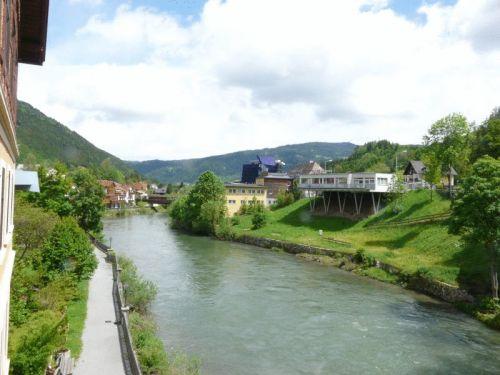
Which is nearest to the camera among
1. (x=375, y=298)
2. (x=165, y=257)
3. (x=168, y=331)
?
(x=168, y=331)

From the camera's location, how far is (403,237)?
4653 centimetres

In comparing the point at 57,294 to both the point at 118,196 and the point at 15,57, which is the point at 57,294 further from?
the point at 118,196

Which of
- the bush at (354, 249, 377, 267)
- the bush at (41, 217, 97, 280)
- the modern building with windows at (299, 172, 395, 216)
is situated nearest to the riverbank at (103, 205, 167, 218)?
the modern building with windows at (299, 172, 395, 216)

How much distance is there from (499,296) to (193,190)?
5350 centimetres

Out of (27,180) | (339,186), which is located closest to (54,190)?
(27,180)

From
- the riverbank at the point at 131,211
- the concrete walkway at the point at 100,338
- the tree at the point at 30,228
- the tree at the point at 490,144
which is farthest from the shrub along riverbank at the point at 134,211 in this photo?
the concrete walkway at the point at 100,338

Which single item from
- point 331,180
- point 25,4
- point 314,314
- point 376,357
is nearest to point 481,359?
point 376,357

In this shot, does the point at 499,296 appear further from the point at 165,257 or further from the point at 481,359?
the point at 165,257

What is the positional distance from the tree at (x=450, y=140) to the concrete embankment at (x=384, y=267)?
1723cm

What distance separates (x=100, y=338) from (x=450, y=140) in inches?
1769

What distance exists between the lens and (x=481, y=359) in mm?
21141

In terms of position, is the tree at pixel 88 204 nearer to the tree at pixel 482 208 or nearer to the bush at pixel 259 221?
the bush at pixel 259 221

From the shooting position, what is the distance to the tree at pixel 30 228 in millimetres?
28328

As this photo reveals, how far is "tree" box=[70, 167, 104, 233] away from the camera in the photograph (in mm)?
55125
